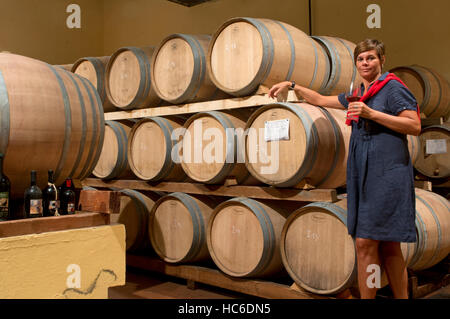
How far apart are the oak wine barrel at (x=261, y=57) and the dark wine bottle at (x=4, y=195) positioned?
2.07 metres

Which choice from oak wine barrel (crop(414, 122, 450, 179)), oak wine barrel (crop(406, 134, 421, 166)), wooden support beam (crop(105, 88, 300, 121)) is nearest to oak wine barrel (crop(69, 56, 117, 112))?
wooden support beam (crop(105, 88, 300, 121))

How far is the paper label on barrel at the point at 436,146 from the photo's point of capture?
4.91m

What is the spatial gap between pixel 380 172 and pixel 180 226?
221 centimetres

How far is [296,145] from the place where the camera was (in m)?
3.37

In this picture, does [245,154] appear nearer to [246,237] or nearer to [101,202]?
[246,237]

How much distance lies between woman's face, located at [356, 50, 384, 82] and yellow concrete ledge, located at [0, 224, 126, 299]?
1.74m

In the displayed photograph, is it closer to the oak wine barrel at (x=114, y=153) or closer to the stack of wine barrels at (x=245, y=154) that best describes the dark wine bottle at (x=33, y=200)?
the stack of wine barrels at (x=245, y=154)

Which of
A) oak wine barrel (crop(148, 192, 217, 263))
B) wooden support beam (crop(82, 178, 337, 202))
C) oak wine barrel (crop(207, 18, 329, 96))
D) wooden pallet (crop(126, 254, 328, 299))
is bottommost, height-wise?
wooden pallet (crop(126, 254, 328, 299))

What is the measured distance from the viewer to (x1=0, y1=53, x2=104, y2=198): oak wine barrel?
2.27 m

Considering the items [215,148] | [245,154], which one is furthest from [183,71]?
[245,154]

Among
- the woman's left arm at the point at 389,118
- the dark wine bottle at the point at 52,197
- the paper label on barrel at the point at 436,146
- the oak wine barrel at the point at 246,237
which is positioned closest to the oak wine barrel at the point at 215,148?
the oak wine barrel at the point at 246,237

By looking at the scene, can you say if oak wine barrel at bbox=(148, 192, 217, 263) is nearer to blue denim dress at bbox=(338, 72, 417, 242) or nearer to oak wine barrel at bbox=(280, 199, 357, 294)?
oak wine barrel at bbox=(280, 199, 357, 294)

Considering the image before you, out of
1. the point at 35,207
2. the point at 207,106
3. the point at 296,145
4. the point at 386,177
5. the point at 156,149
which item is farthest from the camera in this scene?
the point at 156,149

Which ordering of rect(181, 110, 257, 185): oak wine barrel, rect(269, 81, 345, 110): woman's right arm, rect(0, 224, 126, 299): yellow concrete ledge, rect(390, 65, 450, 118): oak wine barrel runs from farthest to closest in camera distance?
rect(390, 65, 450, 118): oak wine barrel, rect(181, 110, 257, 185): oak wine barrel, rect(269, 81, 345, 110): woman's right arm, rect(0, 224, 126, 299): yellow concrete ledge
